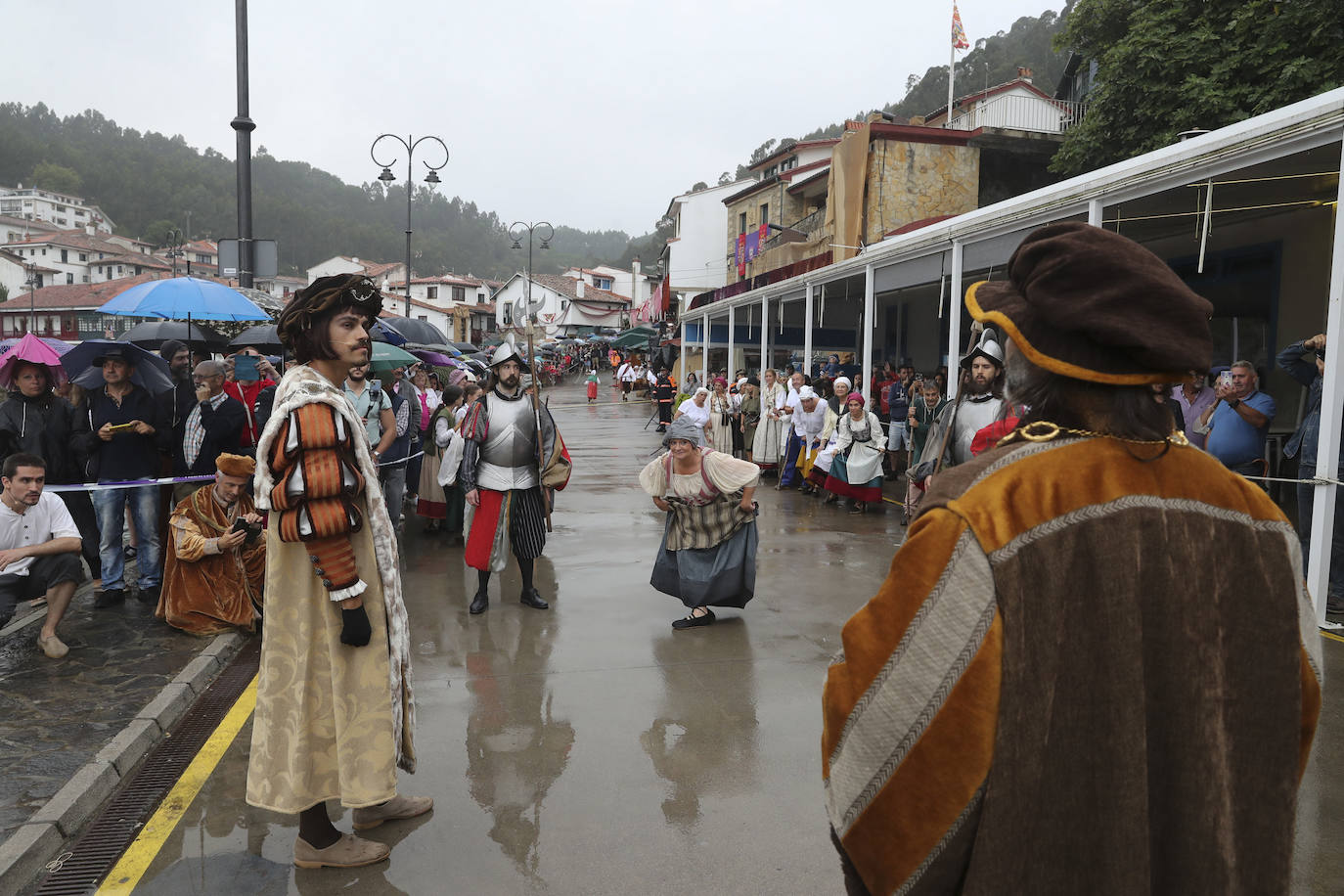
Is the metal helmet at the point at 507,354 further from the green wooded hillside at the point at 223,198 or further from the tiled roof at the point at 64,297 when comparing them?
the green wooded hillside at the point at 223,198

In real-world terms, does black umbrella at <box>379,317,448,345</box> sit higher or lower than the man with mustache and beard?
higher

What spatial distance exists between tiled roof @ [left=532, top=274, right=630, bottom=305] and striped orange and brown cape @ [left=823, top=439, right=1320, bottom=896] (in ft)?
260

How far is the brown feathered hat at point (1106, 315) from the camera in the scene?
1.43 m

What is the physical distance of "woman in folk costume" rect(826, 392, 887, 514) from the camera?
1113cm

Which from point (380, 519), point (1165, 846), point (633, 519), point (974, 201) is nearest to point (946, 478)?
point (1165, 846)

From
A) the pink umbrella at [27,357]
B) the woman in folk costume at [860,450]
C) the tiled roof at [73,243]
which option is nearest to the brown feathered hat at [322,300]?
the pink umbrella at [27,357]

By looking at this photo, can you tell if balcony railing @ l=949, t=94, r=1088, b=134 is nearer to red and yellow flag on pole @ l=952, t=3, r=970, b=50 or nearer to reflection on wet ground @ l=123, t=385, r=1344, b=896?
red and yellow flag on pole @ l=952, t=3, r=970, b=50

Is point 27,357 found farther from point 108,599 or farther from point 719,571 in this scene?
point 719,571

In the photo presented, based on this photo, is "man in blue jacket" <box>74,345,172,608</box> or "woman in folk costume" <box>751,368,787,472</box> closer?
"man in blue jacket" <box>74,345,172,608</box>

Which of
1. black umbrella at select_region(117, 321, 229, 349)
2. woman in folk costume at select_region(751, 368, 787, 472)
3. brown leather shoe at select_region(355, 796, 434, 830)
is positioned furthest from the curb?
woman in folk costume at select_region(751, 368, 787, 472)

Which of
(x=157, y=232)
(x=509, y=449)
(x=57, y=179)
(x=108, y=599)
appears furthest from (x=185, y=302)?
(x=57, y=179)

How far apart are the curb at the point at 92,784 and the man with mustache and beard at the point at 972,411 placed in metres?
4.50

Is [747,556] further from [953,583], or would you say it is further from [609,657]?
[953,583]

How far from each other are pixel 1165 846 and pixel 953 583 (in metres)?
0.62
